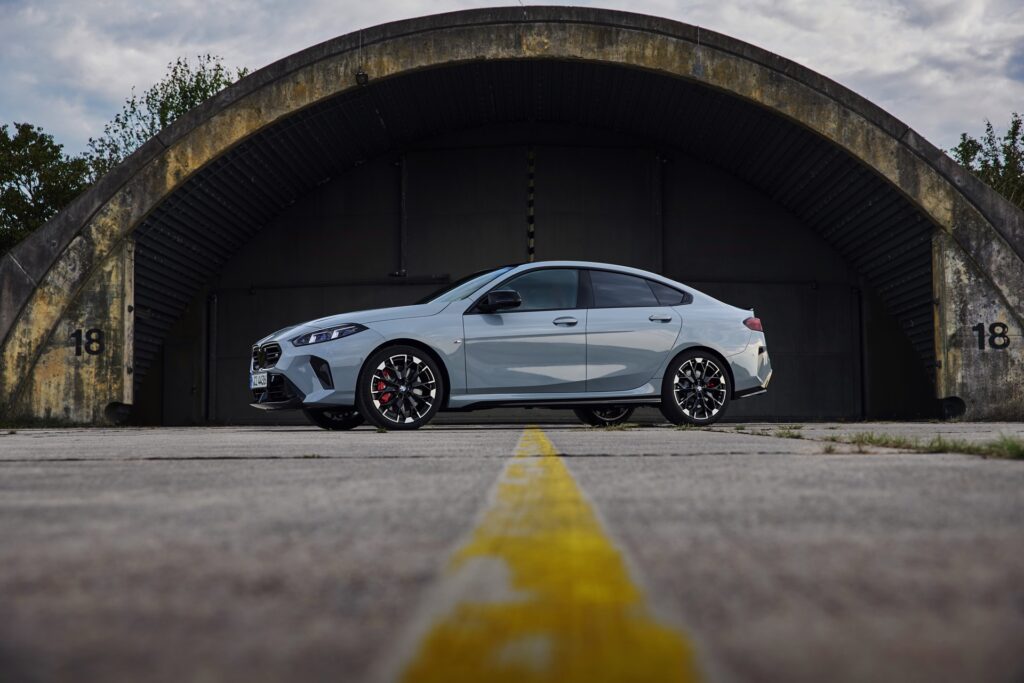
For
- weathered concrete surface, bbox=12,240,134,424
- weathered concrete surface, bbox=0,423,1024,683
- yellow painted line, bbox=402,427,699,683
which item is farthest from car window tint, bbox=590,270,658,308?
yellow painted line, bbox=402,427,699,683

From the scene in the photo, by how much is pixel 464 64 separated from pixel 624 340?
7.39 meters

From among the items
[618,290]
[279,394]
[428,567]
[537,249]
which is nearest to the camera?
[428,567]

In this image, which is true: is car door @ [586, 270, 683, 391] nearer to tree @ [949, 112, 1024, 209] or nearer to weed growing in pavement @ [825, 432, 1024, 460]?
weed growing in pavement @ [825, 432, 1024, 460]

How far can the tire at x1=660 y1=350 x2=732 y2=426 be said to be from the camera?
10.6 meters

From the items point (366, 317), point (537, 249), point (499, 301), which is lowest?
point (366, 317)

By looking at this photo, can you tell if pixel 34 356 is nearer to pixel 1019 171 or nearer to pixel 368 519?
pixel 368 519

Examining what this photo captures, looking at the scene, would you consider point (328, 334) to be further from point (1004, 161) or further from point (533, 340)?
point (1004, 161)

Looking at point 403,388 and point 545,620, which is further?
point 403,388

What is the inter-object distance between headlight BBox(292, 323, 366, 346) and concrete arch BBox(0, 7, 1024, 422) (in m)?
6.99

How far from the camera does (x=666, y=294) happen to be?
10.9 metres

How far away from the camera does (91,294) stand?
15.6 meters

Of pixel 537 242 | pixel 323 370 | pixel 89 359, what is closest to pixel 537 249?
pixel 537 242

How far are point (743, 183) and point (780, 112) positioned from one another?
4576 millimetres

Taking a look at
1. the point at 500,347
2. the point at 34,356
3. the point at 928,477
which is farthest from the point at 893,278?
the point at 928,477
